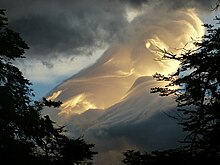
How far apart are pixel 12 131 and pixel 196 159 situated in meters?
12.7

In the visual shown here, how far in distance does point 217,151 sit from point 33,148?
14443 mm

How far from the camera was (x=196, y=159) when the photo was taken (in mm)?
12062

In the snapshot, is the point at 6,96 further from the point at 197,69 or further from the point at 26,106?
the point at 197,69

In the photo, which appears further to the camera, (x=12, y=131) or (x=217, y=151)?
(x=12, y=131)

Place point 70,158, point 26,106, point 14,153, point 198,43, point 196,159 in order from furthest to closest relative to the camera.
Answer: point 70,158 → point 26,106 → point 14,153 → point 198,43 → point 196,159

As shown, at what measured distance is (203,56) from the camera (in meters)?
12.3

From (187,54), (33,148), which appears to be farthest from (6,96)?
(187,54)

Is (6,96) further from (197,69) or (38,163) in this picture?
(197,69)

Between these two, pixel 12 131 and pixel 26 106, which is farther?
pixel 26 106

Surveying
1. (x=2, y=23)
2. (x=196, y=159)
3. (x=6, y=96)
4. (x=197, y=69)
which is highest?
(x=2, y=23)

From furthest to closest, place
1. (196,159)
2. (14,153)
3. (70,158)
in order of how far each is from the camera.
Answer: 1. (70,158)
2. (14,153)
3. (196,159)

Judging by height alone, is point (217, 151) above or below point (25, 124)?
below

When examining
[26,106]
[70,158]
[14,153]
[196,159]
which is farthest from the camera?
[70,158]

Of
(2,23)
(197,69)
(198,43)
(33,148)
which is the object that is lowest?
(197,69)
